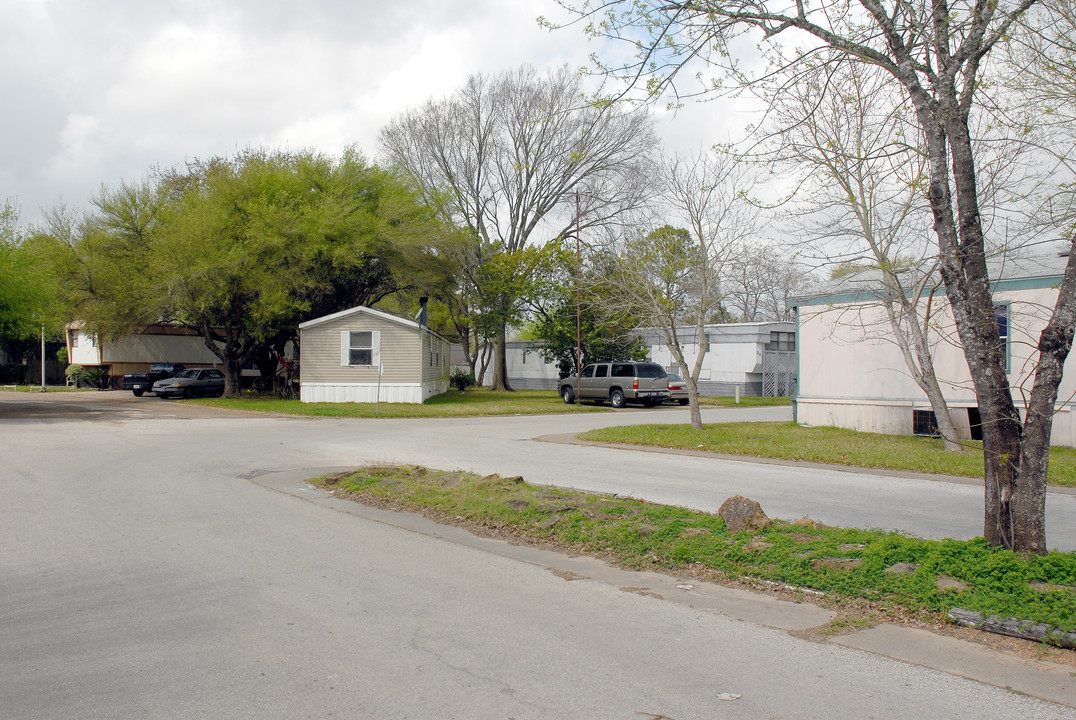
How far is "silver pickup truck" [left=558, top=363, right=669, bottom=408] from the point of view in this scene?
112 feet

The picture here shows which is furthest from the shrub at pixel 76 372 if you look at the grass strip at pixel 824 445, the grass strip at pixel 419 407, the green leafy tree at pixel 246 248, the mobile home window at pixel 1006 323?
the mobile home window at pixel 1006 323

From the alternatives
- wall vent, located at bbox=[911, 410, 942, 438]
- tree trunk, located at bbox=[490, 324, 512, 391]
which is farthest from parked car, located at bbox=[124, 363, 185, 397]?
wall vent, located at bbox=[911, 410, 942, 438]

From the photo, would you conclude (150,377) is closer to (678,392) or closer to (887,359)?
(678,392)

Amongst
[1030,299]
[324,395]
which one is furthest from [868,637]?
[324,395]

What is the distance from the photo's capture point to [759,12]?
688 cm

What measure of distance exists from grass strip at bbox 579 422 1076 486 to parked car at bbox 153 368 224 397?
22.8 meters


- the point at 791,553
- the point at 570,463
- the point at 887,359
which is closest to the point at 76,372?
the point at 570,463

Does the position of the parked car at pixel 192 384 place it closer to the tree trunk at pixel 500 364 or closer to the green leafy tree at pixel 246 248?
the green leafy tree at pixel 246 248

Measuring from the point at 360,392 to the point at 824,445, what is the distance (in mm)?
19739

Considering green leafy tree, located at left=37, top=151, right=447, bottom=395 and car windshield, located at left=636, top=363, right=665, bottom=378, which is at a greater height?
green leafy tree, located at left=37, top=151, right=447, bottom=395

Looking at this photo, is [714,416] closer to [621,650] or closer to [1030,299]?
[1030,299]

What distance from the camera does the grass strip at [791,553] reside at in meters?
5.58

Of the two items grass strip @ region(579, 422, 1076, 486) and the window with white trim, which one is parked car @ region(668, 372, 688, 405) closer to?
the window with white trim

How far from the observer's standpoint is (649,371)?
34375 millimetres
